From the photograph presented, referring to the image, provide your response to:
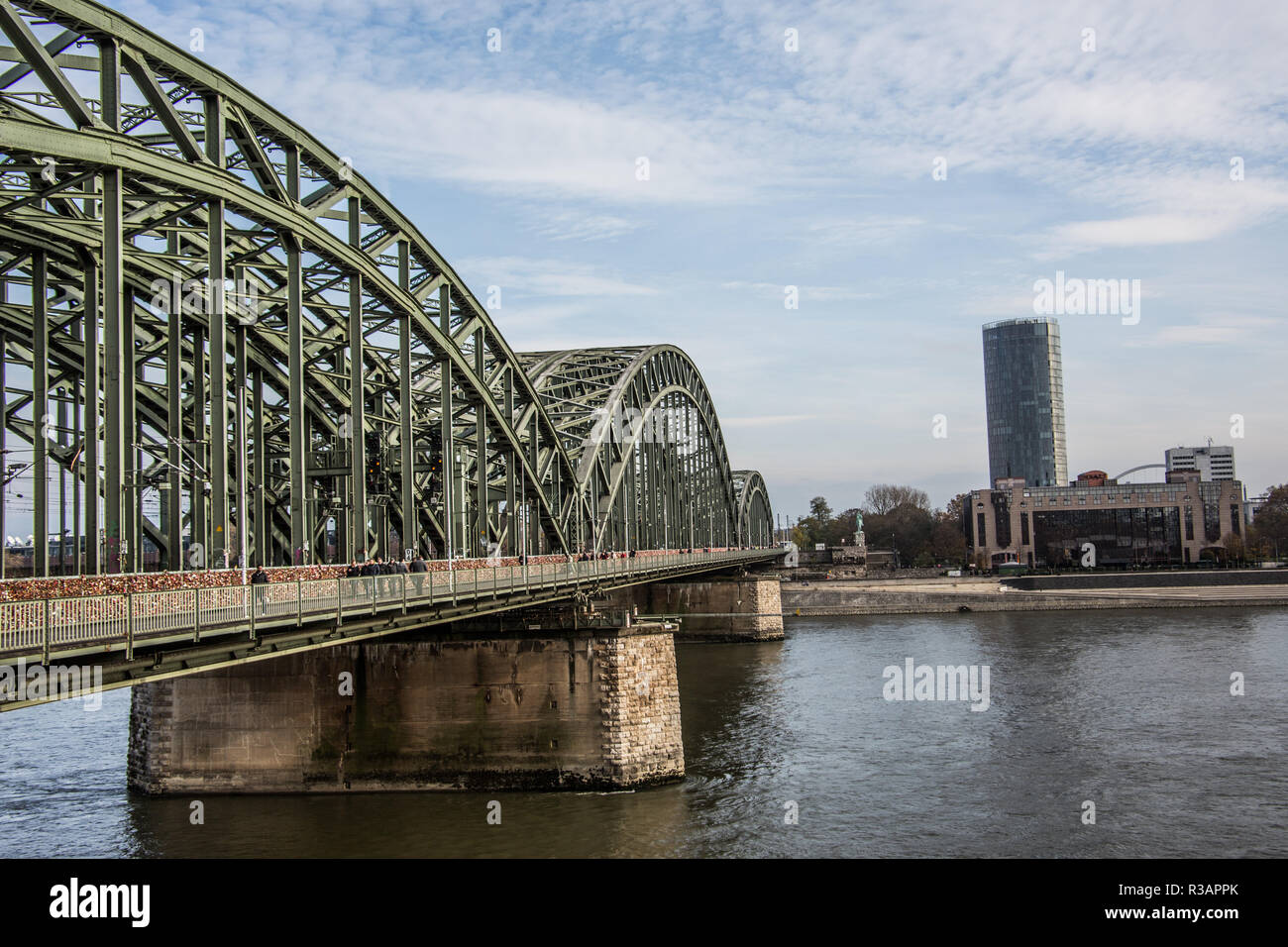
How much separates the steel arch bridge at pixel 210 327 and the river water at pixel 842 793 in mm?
6313

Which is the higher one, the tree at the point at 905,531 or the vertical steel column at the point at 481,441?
the vertical steel column at the point at 481,441

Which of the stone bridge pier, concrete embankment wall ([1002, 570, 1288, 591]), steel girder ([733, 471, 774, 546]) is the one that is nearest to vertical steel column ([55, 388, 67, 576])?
the stone bridge pier

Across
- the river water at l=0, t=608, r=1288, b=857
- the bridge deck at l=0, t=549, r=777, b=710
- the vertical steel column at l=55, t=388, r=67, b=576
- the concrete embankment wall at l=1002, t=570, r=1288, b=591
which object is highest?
the vertical steel column at l=55, t=388, r=67, b=576

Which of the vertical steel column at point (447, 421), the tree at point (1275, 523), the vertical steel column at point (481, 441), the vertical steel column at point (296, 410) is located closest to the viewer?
the vertical steel column at point (296, 410)

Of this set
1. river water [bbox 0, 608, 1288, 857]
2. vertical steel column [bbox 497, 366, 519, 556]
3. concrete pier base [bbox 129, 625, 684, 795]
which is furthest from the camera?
vertical steel column [bbox 497, 366, 519, 556]

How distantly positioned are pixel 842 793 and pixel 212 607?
56.7 feet

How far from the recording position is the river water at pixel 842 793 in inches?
1011

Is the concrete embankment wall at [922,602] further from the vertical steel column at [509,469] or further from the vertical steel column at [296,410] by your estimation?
the vertical steel column at [296,410]

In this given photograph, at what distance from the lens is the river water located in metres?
25.7

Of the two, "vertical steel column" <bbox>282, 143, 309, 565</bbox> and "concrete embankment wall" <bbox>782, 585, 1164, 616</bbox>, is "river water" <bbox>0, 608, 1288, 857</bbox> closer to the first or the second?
"vertical steel column" <bbox>282, 143, 309, 565</bbox>

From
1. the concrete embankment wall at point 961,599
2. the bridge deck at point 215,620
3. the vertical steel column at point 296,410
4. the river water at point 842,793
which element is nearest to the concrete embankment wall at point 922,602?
the concrete embankment wall at point 961,599

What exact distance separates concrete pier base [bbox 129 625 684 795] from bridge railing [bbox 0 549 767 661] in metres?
2.52

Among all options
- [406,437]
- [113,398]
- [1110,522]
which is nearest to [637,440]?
[406,437]
